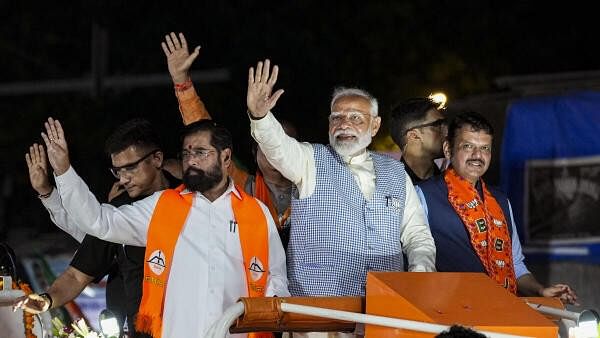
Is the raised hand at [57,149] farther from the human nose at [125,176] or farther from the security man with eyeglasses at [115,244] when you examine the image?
the human nose at [125,176]

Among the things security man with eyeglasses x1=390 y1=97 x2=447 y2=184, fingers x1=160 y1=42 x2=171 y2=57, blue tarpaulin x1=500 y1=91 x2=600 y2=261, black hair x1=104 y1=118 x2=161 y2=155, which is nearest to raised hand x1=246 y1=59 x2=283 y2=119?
black hair x1=104 y1=118 x2=161 y2=155

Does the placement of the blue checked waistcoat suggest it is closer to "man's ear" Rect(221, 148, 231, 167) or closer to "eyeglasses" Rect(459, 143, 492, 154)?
"man's ear" Rect(221, 148, 231, 167)

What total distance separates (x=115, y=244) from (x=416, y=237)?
1592 mm

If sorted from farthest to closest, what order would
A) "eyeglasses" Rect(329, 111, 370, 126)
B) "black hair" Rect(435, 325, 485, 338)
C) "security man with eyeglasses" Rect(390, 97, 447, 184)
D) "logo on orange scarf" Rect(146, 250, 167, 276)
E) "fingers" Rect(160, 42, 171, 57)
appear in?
"security man with eyeglasses" Rect(390, 97, 447, 184)
"fingers" Rect(160, 42, 171, 57)
"eyeglasses" Rect(329, 111, 370, 126)
"logo on orange scarf" Rect(146, 250, 167, 276)
"black hair" Rect(435, 325, 485, 338)

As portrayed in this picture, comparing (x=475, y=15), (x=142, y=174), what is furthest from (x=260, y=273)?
(x=475, y=15)

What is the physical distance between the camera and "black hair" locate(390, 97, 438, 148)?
8094mm

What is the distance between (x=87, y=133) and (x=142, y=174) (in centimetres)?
948

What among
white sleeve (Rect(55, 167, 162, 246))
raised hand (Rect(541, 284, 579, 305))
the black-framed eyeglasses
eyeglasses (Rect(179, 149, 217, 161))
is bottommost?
raised hand (Rect(541, 284, 579, 305))

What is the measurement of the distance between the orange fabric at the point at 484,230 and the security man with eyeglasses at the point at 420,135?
0.83 metres

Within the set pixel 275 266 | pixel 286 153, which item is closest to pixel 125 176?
pixel 275 266

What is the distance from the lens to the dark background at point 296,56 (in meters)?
15.3

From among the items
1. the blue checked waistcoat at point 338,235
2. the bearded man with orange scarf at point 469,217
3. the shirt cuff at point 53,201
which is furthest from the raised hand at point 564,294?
the shirt cuff at point 53,201

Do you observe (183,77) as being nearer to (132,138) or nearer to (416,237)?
(132,138)

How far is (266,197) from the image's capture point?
7.71 meters
